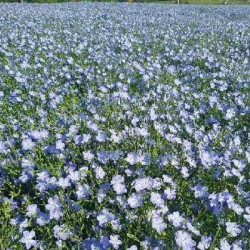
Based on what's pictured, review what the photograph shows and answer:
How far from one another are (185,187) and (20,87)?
3115 mm

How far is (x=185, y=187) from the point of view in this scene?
3.14m

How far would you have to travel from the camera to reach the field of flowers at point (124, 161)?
2.59 metres

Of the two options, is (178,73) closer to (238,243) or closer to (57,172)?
(57,172)

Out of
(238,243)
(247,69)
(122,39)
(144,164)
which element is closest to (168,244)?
(238,243)

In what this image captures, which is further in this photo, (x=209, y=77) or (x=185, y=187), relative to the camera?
(x=209, y=77)

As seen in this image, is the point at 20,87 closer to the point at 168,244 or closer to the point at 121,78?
the point at 121,78

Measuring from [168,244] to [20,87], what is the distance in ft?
11.9

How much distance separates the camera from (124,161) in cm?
317

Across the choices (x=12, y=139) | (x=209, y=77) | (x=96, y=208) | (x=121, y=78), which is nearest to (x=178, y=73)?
(x=209, y=77)

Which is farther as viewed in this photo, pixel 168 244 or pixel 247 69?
pixel 247 69

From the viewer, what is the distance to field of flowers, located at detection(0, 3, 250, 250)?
2.59 m

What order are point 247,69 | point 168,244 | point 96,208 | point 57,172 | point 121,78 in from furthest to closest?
1. point 247,69
2. point 121,78
3. point 57,172
4. point 96,208
5. point 168,244

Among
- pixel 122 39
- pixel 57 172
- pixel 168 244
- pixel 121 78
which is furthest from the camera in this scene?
pixel 122 39

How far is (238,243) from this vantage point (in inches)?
96.7
